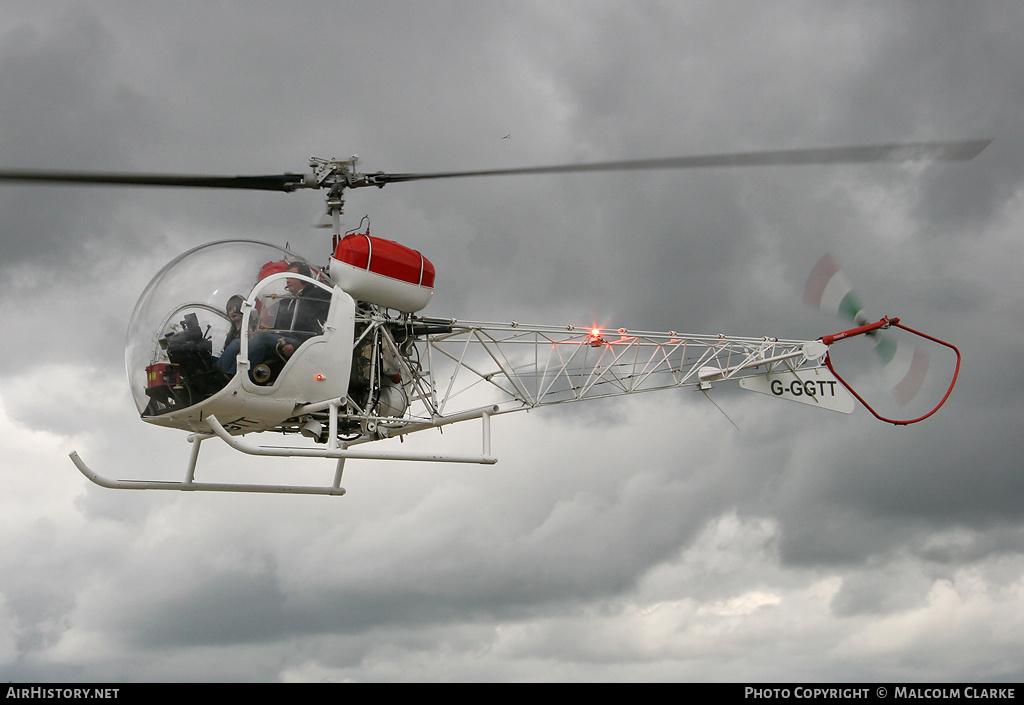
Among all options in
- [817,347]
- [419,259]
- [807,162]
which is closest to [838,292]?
[817,347]

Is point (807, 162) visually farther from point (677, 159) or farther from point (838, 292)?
point (838, 292)

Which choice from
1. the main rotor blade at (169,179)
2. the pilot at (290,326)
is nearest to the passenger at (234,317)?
the pilot at (290,326)

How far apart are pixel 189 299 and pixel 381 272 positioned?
3302 millimetres

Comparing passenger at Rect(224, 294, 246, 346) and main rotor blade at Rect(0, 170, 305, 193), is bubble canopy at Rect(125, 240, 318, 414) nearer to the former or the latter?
passenger at Rect(224, 294, 246, 346)

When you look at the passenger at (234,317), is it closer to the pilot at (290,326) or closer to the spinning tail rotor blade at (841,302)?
the pilot at (290,326)

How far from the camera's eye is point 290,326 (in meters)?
16.0

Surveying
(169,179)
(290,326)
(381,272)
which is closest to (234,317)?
(290,326)

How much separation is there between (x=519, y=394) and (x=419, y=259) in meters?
3.30

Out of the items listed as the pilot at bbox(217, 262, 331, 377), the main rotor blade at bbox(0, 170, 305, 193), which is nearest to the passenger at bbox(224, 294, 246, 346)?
the pilot at bbox(217, 262, 331, 377)

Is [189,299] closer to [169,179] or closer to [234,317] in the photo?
[234,317]

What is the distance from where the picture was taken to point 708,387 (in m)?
20.7

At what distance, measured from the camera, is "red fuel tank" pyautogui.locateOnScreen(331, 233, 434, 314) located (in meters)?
17.0

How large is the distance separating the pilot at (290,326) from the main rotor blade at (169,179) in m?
1.49

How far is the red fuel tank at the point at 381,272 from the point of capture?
1705cm
